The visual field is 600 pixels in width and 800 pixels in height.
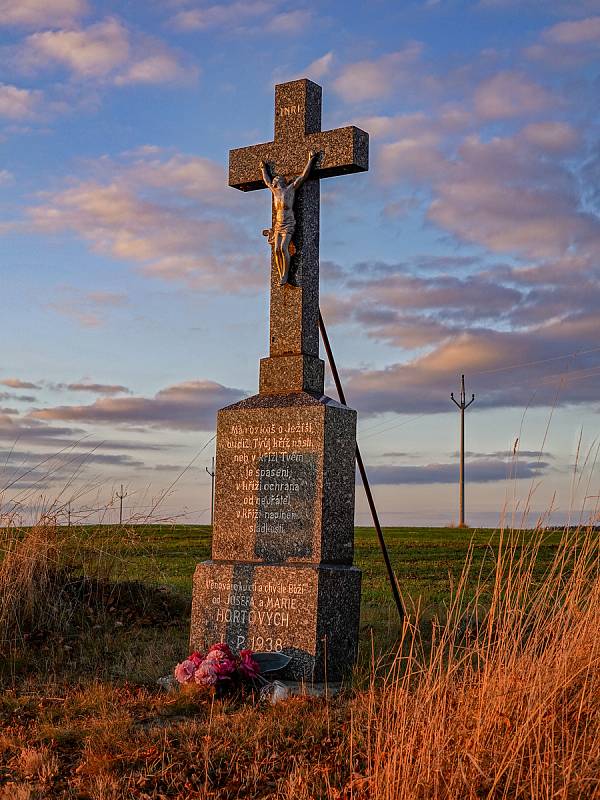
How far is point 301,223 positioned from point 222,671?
431 centimetres

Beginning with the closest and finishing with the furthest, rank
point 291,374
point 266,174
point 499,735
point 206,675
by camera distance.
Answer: point 499,735 < point 206,675 < point 291,374 < point 266,174

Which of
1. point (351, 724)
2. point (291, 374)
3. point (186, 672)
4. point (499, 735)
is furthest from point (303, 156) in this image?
point (499, 735)

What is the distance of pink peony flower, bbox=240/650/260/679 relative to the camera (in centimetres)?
726

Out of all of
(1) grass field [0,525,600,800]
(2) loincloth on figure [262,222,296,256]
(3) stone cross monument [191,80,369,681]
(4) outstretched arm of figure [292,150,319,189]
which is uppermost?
(4) outstretched arm of figure [292,150,319,189]

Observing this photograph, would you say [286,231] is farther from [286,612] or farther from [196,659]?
[196,659]

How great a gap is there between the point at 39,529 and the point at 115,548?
0.97m

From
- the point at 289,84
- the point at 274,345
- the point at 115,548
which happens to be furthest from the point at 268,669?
the point at 289,84

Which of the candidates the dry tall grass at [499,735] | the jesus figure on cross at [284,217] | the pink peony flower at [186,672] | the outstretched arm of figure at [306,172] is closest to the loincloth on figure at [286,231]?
the jesus figure on cross at [284,217]

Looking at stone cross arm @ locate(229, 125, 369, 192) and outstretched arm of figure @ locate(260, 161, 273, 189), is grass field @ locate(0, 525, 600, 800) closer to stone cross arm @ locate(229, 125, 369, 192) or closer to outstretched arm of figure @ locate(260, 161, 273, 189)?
stone cross arm @ locate(229, 125, 369, 192)

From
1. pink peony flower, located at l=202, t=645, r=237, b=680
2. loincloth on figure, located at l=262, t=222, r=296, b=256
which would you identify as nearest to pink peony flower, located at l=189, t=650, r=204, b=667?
pink peony flower, located at l=202, t=645, r=237, b=680

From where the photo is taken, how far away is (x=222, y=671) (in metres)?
7.10

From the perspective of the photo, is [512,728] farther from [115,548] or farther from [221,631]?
[115,548]

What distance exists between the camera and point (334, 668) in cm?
802

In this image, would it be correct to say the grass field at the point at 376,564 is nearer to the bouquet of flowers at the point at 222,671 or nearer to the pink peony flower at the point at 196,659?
the bouquet of flowers at the point at 222,671
